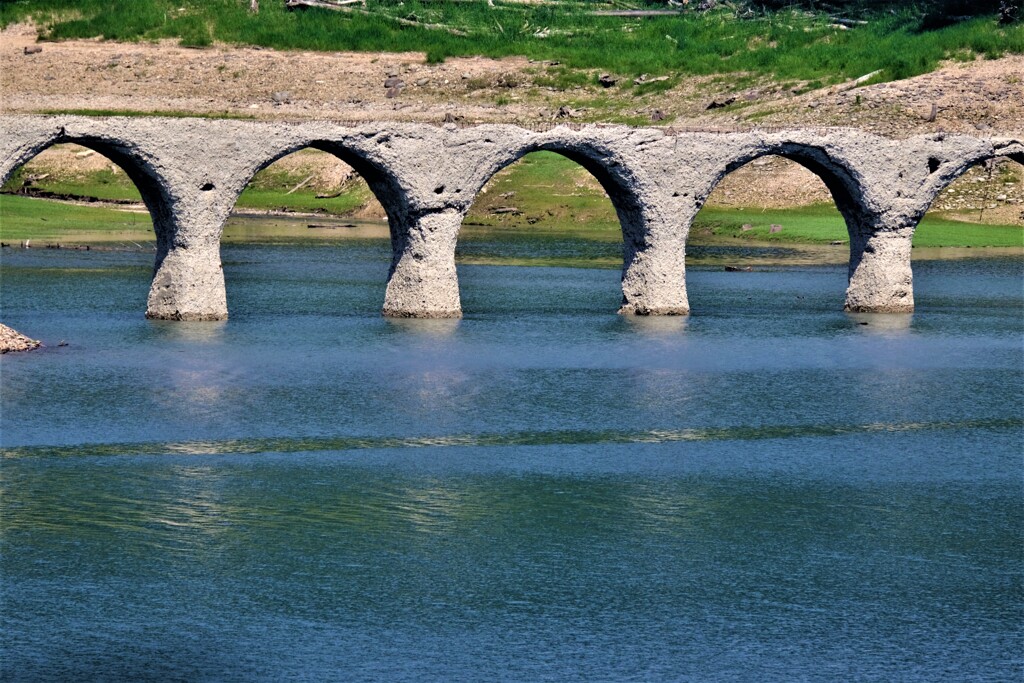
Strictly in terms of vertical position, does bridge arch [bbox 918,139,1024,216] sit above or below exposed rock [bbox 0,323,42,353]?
above

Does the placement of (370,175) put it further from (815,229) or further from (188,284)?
(815,229)

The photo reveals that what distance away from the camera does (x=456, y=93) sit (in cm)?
7781

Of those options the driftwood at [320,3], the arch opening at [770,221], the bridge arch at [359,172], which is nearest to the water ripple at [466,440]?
the bridge arch at [359,172]

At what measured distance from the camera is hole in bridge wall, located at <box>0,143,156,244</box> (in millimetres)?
57375

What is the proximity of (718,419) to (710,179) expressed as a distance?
11019 millimetres

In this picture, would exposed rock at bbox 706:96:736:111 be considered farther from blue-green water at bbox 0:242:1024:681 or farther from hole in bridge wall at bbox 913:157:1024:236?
blue-green water at bbox 0:242:1024:681

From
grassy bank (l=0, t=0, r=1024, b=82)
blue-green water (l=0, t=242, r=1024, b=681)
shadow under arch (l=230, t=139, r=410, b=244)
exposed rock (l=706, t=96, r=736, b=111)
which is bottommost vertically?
blue-green water (l=0, t=242, r=1024, b=681)

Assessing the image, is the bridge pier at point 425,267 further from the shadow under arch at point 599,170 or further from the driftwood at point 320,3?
the driftwood at point 320,3

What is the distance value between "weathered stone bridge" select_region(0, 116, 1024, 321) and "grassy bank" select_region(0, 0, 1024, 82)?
1399 inches

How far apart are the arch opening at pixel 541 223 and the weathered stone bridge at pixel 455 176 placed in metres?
9.49

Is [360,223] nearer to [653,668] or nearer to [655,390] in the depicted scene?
[655,390]

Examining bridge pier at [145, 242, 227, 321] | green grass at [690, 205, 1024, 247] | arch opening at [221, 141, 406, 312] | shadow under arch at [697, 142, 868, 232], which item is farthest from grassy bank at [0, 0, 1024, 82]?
bridge pier at [145, 242, 227, 321]

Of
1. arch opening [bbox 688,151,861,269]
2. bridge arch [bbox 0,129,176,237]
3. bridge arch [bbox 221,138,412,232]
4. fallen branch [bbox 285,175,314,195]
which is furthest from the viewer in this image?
fallen branch [bbox 285,175,314,195]

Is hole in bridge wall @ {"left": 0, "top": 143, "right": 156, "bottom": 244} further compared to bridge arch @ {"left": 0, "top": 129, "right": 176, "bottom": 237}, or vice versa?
hole in bridge wall @ {"left": 0, "top": 143, "right": 156, "bottom": 244}
